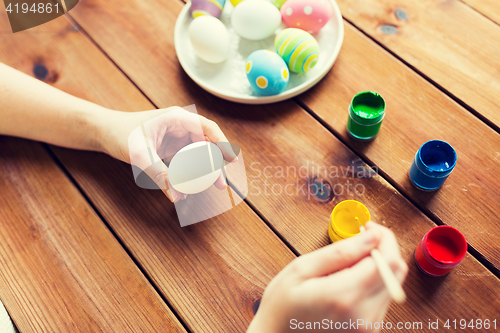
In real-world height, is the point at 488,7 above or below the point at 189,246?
above

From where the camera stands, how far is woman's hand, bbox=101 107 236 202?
0.67 metres

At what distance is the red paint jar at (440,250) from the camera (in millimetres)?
609

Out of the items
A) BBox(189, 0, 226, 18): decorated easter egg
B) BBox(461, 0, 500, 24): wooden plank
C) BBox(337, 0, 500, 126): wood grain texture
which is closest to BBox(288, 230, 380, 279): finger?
BBox(337, 0, 500, 126): wood grain texture

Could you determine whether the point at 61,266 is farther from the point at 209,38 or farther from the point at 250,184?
the point at 209,38

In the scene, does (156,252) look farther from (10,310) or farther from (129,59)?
(129,59)

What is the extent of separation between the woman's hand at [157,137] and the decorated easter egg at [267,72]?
0.51ft

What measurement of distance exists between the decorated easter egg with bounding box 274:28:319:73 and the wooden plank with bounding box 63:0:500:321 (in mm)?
→ 92

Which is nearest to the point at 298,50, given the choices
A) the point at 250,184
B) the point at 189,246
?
the point at 250,184

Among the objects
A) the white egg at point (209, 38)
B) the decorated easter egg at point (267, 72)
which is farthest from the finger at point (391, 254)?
the white egg at point (209, 38)

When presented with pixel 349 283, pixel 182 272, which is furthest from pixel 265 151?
pixel 349 283

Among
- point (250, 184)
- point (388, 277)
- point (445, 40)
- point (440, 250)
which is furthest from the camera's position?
point (445, 40)

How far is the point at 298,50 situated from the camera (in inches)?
30.7

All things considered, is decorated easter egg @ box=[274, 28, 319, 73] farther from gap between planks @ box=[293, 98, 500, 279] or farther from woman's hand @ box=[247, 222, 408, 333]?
woman's hand @ box=[247, 222, 408, 333]

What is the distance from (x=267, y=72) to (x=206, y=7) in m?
0.27
